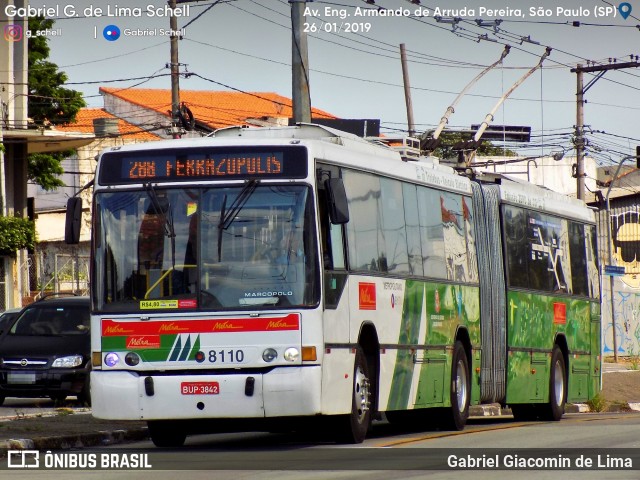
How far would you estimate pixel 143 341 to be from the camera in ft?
46.0

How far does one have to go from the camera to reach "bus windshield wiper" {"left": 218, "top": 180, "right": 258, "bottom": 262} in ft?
46.1

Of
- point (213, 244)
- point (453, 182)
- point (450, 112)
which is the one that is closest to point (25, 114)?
point (450, 112)

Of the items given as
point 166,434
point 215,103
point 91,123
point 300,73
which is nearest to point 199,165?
point 166,434

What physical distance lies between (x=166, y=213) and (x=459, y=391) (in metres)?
5.64

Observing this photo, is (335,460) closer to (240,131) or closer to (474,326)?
(240,131)

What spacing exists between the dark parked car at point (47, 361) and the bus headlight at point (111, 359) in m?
7.50

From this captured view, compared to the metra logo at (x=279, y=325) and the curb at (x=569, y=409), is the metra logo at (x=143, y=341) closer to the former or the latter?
the metra logo at (x=279, y=325)

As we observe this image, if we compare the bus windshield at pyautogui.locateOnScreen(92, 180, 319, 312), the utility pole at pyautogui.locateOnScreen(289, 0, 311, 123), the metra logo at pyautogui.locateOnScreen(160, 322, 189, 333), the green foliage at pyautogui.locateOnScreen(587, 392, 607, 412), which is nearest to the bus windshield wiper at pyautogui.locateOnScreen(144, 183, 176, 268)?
the bus windshield at pyautogui.locateOnScreen(92, 180, 319, 312)

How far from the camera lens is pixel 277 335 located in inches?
541

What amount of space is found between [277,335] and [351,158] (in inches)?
98.7

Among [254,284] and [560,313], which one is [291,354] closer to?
[254,284]

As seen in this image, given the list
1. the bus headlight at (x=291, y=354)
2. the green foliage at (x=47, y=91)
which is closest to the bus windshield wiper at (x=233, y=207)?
the bus headlight at (x=291, y=354)

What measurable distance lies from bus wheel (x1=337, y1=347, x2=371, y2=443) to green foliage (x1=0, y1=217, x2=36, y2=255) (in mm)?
26068

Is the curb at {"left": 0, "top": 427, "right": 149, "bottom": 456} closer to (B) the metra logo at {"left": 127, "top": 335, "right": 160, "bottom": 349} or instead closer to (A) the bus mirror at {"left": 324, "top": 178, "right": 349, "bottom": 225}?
(B) the metra logo at {"left": 127, "top": 335, "right": 160, "bottom": 349}
